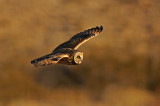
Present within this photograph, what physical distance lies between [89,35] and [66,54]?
3.08m

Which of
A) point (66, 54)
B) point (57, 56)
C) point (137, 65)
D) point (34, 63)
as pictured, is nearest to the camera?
point (34, 63)

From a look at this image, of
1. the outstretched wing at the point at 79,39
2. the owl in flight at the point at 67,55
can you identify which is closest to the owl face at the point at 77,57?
the owl in flight at the point at 67,55

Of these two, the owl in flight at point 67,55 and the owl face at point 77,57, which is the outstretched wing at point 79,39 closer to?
the owl in flight at point 67,55

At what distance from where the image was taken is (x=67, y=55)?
22.6 m

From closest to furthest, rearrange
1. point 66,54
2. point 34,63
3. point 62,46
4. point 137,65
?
point 34,63
point 66,54
point 62,46
point 137,65

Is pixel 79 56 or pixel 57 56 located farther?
pixel 79 56

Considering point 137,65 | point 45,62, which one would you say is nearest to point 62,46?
point 45,62

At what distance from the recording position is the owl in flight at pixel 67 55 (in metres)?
19.7

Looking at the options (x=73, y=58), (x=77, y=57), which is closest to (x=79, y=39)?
(x=77, y=57)

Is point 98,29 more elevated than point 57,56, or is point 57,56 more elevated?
point 98,29

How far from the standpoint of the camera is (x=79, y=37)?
25.2 m

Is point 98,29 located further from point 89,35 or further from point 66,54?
point 66,54

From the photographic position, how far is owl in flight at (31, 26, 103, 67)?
19742 millimetres

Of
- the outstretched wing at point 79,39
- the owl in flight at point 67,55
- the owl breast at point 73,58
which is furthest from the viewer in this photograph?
the outstretched wing at point 79,39
